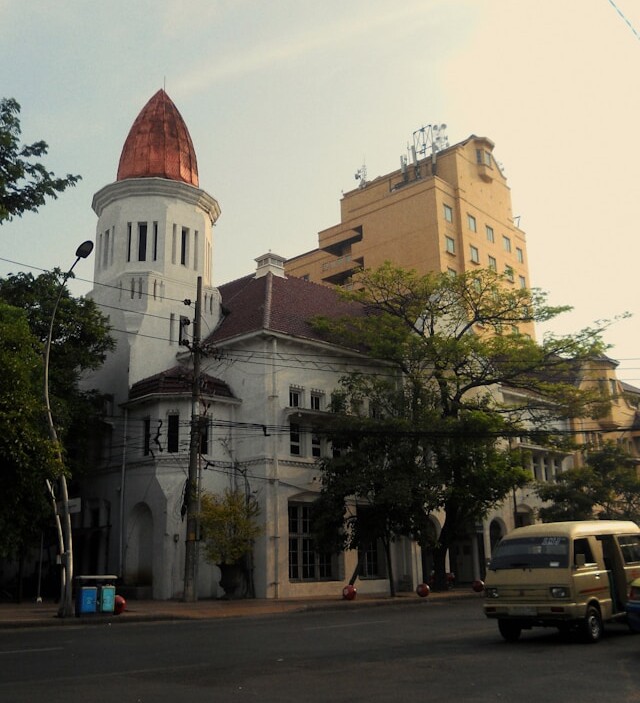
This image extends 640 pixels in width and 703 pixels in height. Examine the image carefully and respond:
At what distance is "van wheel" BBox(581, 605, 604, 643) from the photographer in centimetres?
1283

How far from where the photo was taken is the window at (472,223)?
5960 cm

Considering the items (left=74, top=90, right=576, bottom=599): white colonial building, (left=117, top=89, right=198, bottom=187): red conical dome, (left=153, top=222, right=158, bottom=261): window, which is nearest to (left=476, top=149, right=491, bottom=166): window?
(left=74, top=90, right=576, bottom=599): white colonial building

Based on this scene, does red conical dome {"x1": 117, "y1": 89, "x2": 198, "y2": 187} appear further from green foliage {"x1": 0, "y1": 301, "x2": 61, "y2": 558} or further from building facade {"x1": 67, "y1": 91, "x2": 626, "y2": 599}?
green foliage {"x1": 0, "y1": 301, "x2": 61, "y2": 558}

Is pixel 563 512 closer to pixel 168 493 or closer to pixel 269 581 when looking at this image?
pixel 269 581

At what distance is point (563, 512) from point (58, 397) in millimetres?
24944

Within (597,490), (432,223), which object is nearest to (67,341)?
(597,490)

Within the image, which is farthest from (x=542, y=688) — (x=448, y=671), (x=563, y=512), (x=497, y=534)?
(x=497, y=534)

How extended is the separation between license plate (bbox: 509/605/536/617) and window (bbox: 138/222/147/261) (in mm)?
26915

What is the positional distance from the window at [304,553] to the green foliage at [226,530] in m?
3.18

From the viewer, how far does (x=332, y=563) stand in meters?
32.9

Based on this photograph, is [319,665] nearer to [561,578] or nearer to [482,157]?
[561,578]

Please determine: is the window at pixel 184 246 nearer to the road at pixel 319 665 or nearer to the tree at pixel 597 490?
the tree at pixel 597 490

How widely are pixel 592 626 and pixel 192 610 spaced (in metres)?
13.2

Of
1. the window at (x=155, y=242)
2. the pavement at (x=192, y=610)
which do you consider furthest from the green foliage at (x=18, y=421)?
the window at (x=155, y=242)
